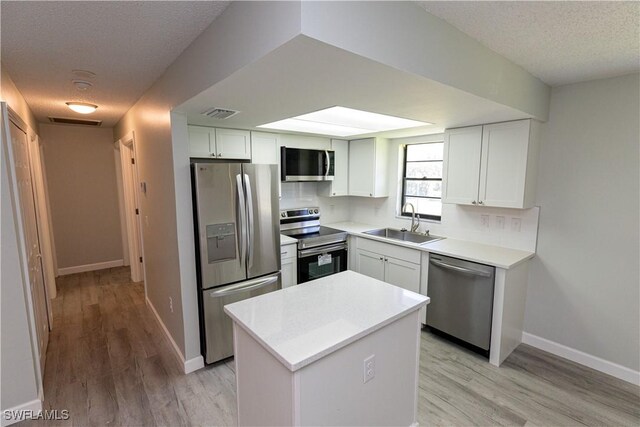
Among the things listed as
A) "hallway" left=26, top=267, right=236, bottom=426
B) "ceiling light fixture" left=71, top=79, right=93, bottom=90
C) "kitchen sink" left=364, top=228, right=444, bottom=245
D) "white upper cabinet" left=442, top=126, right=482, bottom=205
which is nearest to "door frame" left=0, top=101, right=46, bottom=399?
"hallway" left=26, top=267, right=236, bottom=426

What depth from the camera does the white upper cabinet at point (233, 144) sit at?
10.2 feet

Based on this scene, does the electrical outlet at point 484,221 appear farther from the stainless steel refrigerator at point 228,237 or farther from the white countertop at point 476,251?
the stainless steel refrigerator at point 228,237

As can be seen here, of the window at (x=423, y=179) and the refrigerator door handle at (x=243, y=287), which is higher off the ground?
the window at (x=423, y=179)

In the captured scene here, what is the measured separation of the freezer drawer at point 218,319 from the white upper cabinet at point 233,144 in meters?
1.33

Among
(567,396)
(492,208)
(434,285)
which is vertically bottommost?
(567,396)

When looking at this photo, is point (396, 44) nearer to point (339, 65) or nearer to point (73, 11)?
point (339, 65)

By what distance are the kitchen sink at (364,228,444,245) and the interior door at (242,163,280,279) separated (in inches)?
53.7

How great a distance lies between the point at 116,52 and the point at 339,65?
1586 mm

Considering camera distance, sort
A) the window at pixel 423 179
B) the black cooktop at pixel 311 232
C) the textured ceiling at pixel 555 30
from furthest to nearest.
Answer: the black cooktop at pixel 311 232, the window at pixel 423 179, the textured ceiling at pixel 555 30

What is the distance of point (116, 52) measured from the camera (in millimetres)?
2006

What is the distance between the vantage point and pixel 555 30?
1645 millimetres

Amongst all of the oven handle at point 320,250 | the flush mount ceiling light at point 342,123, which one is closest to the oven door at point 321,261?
the oven handle at point 320,250

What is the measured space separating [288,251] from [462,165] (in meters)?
1.99

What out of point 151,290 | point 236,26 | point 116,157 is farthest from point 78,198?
point 236,26
